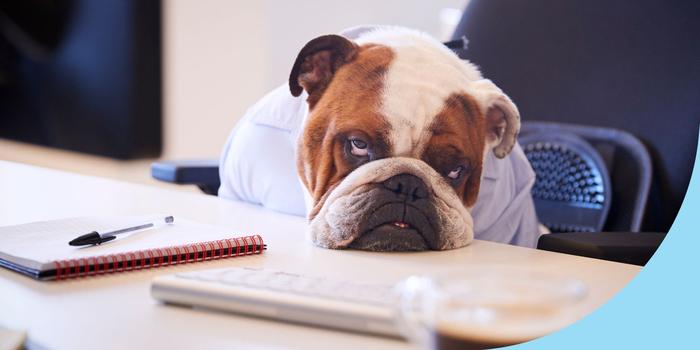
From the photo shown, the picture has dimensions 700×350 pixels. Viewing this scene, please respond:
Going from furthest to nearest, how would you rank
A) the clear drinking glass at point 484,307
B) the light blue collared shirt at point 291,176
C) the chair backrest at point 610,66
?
the chair backrest at point 610,66, the light blue collared shirt at point 291,176, the clear drinking glass at point 484,307

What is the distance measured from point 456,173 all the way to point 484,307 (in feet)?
1.74

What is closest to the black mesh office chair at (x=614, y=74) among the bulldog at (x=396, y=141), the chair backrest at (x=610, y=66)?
the chair backrest at (x=610, y=66)

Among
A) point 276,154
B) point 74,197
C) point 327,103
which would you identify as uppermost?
point 327,103

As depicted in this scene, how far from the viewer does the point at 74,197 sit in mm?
1125

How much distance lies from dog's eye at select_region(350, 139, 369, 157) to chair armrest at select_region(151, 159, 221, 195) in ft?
1.51

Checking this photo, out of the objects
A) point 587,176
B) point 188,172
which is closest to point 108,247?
point 188,172

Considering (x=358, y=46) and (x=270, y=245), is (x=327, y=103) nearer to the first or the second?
(x=358, y=46)

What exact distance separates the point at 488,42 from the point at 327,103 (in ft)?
1.80

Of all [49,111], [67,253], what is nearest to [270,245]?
[67,253]

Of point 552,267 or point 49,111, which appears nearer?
point 552,267

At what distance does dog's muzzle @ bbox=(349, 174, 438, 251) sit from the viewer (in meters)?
0.83

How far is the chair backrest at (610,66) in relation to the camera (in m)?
1.17

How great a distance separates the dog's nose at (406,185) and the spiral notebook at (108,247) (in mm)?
159

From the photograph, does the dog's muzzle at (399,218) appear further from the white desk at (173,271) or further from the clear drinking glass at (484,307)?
the clear drinking glass at (484,307)
